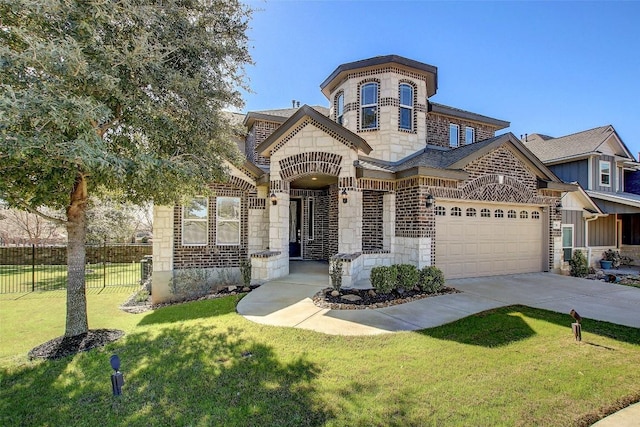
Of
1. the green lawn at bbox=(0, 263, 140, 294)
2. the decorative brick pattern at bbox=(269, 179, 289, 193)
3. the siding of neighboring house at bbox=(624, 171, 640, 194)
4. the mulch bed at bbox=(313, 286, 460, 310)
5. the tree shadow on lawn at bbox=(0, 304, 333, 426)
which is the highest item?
the siding of neighboring house at bbox=(624, 171, 640, 194)

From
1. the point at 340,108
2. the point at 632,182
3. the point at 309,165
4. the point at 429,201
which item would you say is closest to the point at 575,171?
the point at 632,182

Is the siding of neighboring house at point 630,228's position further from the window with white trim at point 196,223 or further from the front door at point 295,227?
the window with white trim at point 196,223

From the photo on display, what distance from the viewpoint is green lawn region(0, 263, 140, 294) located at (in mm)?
12930

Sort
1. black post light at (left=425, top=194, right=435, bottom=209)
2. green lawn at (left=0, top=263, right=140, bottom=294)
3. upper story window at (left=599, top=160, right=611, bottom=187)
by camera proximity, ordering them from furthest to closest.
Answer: upper story window at (left=599, top=160, right=611, bottom=187)
green lawn at (left=0, top=263, right=140, bottom=294)
black post light at (left=425, top=194, right=435, bottom=209)

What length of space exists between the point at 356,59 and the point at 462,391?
11838mm

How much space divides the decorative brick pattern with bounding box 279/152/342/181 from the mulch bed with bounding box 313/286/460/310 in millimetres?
3752

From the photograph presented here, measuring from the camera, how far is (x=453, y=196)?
1004 centimetres

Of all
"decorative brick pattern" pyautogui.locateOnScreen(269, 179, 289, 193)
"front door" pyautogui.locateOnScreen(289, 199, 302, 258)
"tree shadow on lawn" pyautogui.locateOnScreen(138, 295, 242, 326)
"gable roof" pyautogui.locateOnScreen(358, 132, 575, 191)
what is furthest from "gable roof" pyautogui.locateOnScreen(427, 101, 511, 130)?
"tree shadow on lawn" pyautogui.locateOnScreen(138, 295, 242, 326)

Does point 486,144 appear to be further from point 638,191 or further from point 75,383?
point 638,191

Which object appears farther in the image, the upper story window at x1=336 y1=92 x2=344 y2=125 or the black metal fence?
the black metal fence

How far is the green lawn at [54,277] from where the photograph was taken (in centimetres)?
1293

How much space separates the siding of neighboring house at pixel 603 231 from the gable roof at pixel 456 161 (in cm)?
457

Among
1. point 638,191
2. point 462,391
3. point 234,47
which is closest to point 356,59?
point 234,47

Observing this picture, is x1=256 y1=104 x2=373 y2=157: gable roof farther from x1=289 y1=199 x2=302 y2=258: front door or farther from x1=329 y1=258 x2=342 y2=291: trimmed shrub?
x1=289 y1=199 x2=302 y2=258: front door
